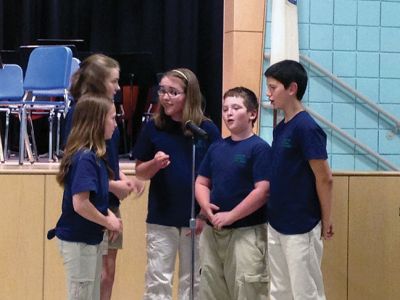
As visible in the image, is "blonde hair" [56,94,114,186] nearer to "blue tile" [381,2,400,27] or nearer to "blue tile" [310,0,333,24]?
"blue tile" [310,0,333,24]

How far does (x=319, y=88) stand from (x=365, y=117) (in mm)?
379

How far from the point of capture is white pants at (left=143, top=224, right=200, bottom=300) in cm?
404

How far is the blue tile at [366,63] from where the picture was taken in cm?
547

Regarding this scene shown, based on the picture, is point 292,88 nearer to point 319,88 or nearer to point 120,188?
point 120,188

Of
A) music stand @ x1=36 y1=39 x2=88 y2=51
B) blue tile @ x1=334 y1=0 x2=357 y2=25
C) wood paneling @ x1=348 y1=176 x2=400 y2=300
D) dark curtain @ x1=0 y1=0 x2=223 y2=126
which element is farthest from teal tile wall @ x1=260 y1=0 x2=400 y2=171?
dark curtain @ x1=0 y1=0 x2=223 y2=126

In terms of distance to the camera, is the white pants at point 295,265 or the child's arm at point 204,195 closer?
the white pants at point 295,265

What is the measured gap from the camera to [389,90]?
5523 mm

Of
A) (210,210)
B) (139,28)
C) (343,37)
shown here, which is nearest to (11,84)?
(343,37)

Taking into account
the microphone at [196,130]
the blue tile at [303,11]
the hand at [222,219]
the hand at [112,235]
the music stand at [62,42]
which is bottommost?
the hand at [112,235]

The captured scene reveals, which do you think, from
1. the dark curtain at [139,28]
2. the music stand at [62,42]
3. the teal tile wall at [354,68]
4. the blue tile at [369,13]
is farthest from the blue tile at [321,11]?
the dark curtain at [139,28]

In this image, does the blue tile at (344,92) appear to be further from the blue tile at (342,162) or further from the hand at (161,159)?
the hand at (161,159)

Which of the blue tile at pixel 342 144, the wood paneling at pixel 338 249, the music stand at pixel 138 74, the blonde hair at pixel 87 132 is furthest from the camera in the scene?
the music stand at pixel 138 74

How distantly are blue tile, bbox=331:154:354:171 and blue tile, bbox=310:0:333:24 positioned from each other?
2.97 ft

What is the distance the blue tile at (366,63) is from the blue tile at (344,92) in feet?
0.25
